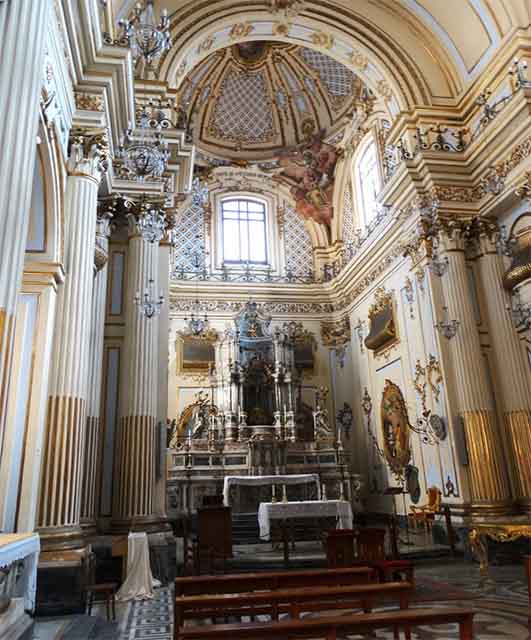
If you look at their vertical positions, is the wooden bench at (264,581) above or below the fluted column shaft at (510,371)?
below

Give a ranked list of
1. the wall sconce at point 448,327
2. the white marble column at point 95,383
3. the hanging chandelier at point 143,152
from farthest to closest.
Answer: the wall sconce at point 448,327
the hanging chandelier at point 143,152
the white marble column at point 95,383

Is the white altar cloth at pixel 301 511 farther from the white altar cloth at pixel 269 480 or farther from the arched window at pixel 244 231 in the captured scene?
the arched window at pixel 244 231

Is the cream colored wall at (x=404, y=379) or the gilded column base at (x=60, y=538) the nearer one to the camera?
the gilded column base at (x=60, y=538)

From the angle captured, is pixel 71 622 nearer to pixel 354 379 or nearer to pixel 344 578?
pixel 344 578

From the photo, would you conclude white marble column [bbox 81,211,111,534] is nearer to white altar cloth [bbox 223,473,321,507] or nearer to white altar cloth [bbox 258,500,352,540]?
white altar cloth [bbox 258,500,352,540]

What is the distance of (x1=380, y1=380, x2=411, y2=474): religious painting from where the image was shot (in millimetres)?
12031

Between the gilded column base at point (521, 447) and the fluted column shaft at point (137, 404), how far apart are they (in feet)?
19.7

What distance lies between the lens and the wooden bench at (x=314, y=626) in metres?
2.88

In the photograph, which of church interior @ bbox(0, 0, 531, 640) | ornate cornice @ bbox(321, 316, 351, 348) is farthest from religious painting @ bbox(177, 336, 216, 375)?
ornate cornice @ bbox(321, 316, 351, 348)

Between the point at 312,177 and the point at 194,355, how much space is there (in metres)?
6.74

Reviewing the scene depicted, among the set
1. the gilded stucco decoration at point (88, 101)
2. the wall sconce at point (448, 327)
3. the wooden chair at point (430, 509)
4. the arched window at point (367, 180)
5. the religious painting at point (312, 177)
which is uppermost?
the religious painting at point (312, 177)

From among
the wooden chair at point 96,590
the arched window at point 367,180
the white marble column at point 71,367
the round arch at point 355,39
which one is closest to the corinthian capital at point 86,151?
the white marble column at point 71,367

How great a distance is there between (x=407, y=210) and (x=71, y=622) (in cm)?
958

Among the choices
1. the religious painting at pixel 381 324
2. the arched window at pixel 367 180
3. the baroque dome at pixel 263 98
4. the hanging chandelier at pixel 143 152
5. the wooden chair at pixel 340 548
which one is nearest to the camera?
the wooden chair at pixel 340 548
